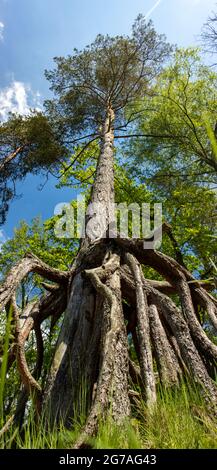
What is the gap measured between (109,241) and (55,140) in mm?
6847

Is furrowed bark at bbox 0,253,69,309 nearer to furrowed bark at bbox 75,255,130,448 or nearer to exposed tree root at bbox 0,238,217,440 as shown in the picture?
exposed tree root at bbox 0,238,217,440

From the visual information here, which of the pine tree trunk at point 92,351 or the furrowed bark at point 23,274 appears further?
the furrowed bark at point 23,274

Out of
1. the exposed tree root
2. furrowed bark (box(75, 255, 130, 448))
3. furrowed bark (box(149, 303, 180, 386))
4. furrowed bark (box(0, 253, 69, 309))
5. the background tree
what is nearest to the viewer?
furrowed bark (box(75, 255, 130, 448))

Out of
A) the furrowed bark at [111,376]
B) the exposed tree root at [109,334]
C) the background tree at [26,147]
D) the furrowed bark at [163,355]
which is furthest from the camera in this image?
the background tree at [26,147]

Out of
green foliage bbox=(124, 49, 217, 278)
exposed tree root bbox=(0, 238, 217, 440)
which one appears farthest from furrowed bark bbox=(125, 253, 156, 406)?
green foliage bbox=(124, 49, 217, 278)

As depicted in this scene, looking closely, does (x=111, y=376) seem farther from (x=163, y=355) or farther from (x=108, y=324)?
(x=163, y=355)

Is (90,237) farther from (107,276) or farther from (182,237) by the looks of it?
(182,237)

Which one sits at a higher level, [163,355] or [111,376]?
[163,355]

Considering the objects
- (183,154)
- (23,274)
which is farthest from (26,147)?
(23,274)

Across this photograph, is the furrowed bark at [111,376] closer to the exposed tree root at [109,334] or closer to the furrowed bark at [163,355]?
the exposed tree root at [109,334]

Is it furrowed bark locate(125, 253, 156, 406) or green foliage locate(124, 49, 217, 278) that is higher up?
green foliage locate(124, 49, 217, 278)

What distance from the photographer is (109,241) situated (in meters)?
3.65

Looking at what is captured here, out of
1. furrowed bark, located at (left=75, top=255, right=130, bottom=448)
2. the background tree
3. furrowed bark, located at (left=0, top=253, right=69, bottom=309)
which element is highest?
the background tree

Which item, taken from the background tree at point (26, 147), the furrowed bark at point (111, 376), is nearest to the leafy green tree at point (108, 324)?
the furrowed bark at point (111, 376)
